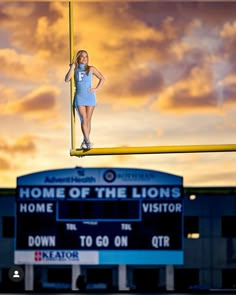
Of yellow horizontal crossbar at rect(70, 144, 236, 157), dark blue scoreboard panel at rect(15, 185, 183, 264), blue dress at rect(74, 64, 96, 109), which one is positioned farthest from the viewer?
dark blue scoreboard panel at rect(15, 185, 183, 264)

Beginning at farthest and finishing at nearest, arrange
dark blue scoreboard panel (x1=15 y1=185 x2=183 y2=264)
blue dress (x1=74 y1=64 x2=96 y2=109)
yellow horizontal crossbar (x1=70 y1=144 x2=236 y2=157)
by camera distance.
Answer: dark blue scoreboard panel (x1=15 y1=185 x2=183 y2=264) < yellow horizontal crossbar (x1=70 y1=144 x2=236 y2=157) < blue dress (x1=74 y1=64 x2=96 y2=109)

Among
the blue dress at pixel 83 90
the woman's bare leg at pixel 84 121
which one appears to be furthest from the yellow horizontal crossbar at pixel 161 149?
the blue dress at pixel 83 90

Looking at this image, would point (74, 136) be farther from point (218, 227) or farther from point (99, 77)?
point (218, 227)

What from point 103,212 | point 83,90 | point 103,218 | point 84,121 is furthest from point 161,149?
point 103,212

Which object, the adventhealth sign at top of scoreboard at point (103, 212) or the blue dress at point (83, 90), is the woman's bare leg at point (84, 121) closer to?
the blue dress at point (83, 90)

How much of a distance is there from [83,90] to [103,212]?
46664 mm

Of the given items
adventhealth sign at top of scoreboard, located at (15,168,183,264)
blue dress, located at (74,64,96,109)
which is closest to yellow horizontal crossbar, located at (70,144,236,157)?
blue dress, located at (74,64,96,109)

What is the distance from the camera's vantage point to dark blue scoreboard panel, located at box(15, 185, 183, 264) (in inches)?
2378

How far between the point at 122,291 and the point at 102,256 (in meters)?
5.30

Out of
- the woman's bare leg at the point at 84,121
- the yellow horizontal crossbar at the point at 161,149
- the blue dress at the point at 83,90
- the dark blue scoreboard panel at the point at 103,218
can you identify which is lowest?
the yellow horizontal crossbar at the point at 161,149

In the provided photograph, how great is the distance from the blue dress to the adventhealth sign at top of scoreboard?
46081mm

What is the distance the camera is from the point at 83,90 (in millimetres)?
14117

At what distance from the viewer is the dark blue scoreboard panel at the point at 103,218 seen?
2378 inches

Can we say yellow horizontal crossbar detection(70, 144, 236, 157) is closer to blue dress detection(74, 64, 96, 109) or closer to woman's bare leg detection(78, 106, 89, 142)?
woman's bare leg detection(78, 106, 89, 142)
